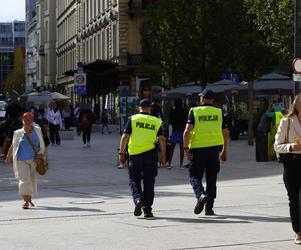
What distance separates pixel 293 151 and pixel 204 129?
10.3ft

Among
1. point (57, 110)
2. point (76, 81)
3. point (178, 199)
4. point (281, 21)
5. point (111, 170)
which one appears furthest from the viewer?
point (76, 81)

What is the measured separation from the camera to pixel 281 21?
96.6 ft

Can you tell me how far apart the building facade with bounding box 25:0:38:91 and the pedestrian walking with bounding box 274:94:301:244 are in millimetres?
121765

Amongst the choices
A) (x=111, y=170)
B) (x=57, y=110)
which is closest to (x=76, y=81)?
(x=57, y=110)

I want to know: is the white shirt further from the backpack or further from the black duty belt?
the black duty belt

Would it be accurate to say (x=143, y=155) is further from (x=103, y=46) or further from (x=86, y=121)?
(x=103, y=46)

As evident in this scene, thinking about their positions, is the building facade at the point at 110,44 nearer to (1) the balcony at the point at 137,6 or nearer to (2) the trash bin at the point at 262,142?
(1) the balcony at the point at 137,6

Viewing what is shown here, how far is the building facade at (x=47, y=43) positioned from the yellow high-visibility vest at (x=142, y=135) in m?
90.4

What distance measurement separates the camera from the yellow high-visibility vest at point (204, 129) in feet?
40.8

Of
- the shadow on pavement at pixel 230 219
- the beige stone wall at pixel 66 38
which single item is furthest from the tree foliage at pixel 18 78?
the shadow on pavement at pixel 230 219

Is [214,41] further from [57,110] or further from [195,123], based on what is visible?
[195,123]

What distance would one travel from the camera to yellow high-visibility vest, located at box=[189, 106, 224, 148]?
12.4 m

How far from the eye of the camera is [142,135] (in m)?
12.3

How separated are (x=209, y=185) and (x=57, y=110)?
21.2 m
